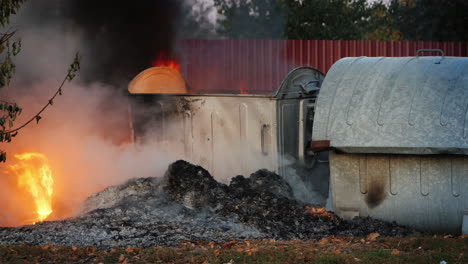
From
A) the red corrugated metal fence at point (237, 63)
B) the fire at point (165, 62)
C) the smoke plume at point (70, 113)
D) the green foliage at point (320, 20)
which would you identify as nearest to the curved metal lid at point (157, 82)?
the smoke plume at point (70, 113)

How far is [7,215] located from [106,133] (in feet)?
7.15

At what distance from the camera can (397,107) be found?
820cm

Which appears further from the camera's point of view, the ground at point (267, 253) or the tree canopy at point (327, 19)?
the tree canopy at point (327, 19)

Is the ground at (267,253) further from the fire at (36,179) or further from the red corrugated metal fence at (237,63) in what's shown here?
the red corrugated metal fence at (237,63)

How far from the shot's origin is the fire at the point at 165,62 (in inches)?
553

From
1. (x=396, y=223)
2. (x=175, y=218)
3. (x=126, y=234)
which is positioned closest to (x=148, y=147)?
(x=175, y=218)

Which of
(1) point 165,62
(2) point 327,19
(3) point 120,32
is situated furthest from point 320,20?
(3) point 120,32

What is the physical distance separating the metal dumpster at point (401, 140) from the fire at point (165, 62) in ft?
19.2

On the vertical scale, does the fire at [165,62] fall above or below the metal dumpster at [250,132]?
above

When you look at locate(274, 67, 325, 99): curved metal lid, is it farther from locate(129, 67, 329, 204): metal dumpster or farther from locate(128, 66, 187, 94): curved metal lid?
locate(128, 66, 187, 94): curved metal lid

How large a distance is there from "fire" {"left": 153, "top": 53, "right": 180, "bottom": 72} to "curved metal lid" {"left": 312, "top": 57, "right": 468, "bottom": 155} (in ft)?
18.9

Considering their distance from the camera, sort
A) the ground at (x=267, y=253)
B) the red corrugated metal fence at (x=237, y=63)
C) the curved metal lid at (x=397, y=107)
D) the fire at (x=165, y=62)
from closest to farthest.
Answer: the ground at (x=267, y=253) < the curved metal lid at (x=397, y=107) < the fire at (x=165, y=62) < the red corrugated metal fence at (x=237, y=63)

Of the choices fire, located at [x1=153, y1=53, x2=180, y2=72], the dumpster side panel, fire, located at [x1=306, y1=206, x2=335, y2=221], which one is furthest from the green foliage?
the dumpster side panel

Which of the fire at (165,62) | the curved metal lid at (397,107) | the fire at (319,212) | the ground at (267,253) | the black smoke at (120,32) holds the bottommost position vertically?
the fire at (319,212)
